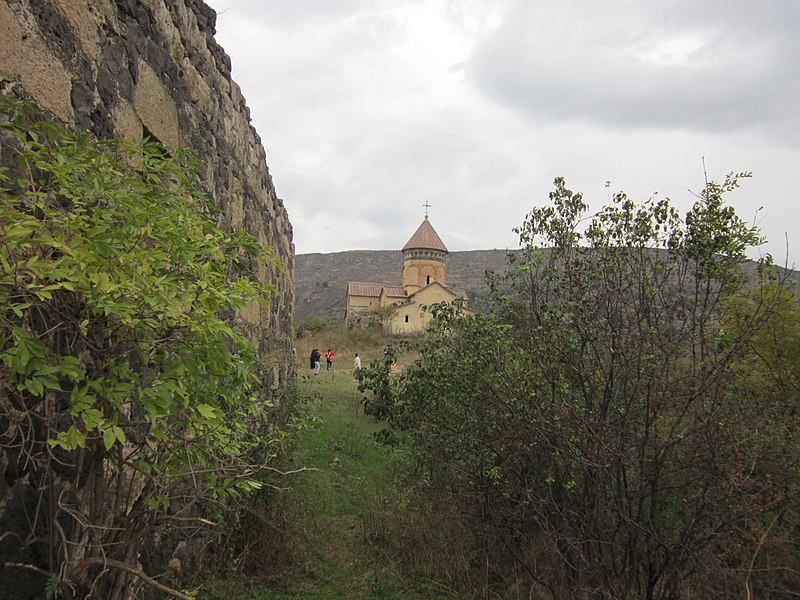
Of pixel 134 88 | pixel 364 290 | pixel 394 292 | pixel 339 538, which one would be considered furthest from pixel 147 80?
pixel 364 290

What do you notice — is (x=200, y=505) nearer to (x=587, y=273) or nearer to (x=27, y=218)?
(x=27, y=218)

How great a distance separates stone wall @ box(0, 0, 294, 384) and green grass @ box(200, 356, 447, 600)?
4.33 ft

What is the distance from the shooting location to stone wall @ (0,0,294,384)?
1970 millimetres

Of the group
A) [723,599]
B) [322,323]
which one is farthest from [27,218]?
[322,323]

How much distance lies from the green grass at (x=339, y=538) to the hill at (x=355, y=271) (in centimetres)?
5798

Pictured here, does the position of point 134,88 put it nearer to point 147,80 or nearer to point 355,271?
point 147,80

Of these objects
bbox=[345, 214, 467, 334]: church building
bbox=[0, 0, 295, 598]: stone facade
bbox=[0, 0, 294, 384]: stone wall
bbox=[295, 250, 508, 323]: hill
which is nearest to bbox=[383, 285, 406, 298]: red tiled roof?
bbox=[345, 214, 467, 334]: church building

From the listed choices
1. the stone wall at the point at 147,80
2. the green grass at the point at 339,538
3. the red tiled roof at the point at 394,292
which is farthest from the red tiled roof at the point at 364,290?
the stone wall at the point at 147,80

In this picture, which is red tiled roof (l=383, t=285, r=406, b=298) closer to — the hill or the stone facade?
the hill

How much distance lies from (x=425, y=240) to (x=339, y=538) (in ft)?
119

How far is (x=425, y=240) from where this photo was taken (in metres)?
40.5

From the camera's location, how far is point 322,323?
39500 millimetres

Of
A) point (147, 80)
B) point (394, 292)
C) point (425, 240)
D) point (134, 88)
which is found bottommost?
point (134, 88)

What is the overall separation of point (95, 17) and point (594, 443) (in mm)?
3205
